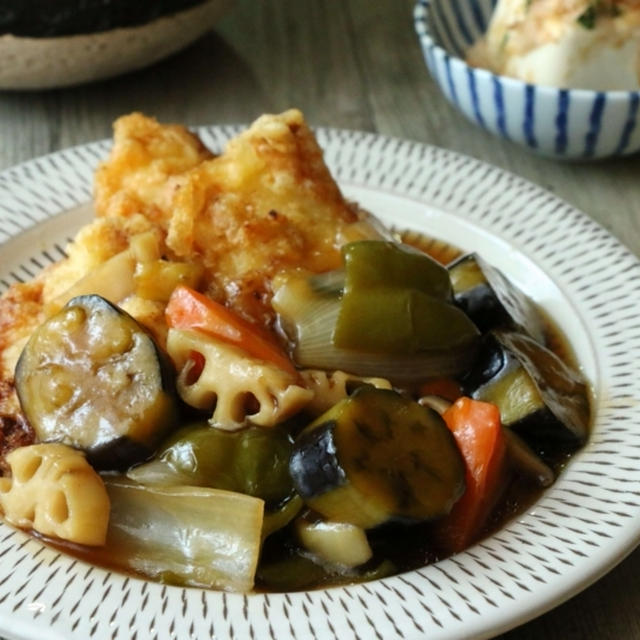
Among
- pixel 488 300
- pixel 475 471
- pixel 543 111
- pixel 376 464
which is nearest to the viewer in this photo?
pixel 376 464

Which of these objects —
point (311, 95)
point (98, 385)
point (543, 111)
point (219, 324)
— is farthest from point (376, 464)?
point (311, 95)

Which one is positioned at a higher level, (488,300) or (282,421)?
(282,421)

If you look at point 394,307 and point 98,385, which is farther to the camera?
point 394,307

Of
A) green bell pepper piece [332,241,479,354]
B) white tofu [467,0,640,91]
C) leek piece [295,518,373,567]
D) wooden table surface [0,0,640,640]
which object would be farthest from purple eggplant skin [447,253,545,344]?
white tofu [467,0,640,91]

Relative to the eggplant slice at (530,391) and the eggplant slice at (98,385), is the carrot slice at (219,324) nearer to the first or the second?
the eggplant slice at (98,385)

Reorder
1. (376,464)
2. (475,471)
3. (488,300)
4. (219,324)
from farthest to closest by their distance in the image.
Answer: (488,300) < (219,324) < (475,471) < (376,464)

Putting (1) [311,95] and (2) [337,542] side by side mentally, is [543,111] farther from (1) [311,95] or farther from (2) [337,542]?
(2) [337,542]

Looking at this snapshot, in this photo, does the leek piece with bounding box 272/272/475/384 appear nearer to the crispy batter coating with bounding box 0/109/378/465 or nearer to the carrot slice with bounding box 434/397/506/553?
the crispy batter coating with bounding box 0/109/378/465
